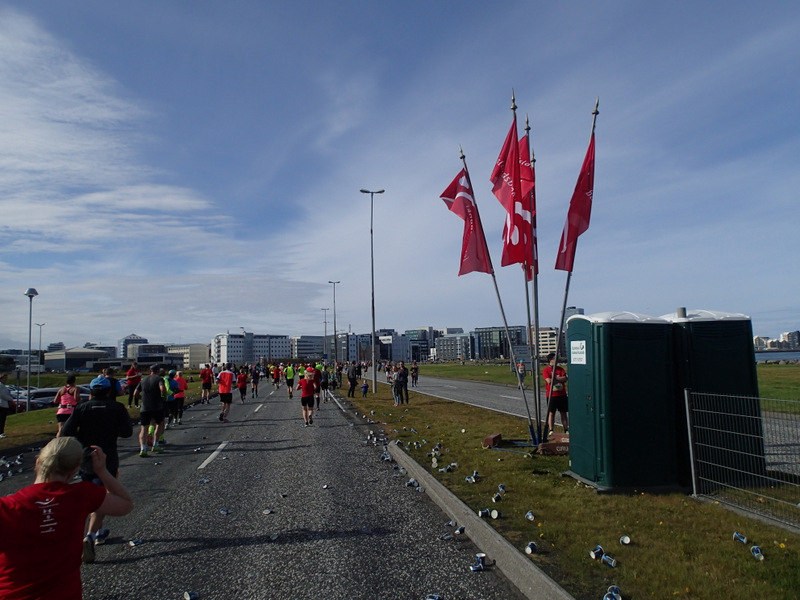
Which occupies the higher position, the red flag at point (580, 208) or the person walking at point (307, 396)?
the red flag at point (580, 208)

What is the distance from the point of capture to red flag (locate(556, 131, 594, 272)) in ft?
31.7

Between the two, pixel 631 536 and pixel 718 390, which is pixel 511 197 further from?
pixel 631 536

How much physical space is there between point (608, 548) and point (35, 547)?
4464 mm

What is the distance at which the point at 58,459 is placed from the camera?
2.90 metres

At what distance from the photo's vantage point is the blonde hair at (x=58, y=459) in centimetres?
287

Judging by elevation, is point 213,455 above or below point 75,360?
below

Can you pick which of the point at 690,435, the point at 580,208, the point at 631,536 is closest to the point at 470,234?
the point at 580,208

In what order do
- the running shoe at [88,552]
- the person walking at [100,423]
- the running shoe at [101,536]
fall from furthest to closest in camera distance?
the person walking at [100,423] → the running shoe at [101,536] → the running shoe at [88,552]

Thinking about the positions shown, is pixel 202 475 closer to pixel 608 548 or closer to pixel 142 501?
pixel 142 501

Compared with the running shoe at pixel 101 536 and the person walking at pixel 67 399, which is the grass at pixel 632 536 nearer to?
the running shoe at pixel 101 536

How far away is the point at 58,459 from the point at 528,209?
886 cm

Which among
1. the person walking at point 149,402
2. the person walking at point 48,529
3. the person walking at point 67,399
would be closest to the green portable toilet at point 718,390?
the person walking at point 48,529

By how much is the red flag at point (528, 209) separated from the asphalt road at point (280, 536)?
177 inches


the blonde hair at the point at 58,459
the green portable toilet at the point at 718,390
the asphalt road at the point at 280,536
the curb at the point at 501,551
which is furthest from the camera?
the green portable toilet at the point at 718,390
